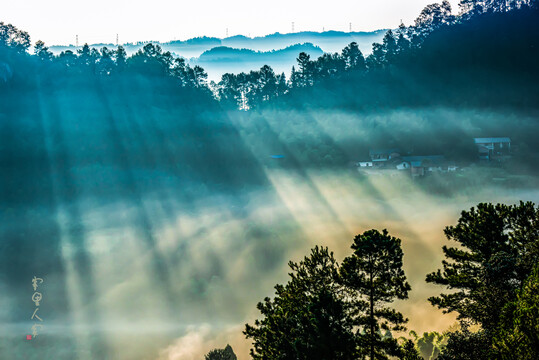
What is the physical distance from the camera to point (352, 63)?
137000 millimetres

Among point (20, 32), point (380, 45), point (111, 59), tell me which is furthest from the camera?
point (380, 45)

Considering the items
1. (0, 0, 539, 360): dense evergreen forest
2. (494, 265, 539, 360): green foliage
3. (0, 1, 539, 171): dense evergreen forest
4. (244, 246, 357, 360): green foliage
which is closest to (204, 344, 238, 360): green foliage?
(244, 246, 357, 360): green foliage

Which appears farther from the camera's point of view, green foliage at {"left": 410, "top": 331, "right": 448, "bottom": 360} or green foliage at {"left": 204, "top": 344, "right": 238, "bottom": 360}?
green foliage at {"left": 410, "top": 331, "right": 448, "bottom": 360}

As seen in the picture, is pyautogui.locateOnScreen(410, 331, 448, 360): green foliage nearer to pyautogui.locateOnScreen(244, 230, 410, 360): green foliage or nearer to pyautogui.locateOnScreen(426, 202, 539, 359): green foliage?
pyautogui.locateOnScreen(426, 202, 539, 359): green foliage

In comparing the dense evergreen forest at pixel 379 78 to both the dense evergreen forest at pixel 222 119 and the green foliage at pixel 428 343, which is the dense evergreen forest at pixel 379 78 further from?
the green foliage at pixel 428 343

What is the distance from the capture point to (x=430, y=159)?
122 metres

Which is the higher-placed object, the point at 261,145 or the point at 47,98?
the point at 47,98

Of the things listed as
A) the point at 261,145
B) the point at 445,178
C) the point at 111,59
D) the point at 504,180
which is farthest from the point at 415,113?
the point at 111,59

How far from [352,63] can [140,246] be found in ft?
364

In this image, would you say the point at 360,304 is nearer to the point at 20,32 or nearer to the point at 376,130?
the point at 376,130

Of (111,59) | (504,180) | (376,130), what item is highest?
(111,59)

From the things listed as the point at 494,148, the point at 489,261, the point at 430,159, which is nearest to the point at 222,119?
the point at 430,159

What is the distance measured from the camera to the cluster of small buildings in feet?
396

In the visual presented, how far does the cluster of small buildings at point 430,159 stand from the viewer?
12056 centimetres
